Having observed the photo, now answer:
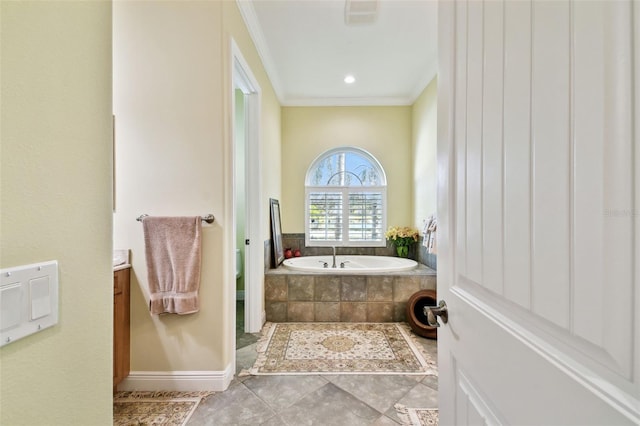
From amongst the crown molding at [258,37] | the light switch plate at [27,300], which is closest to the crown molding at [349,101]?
the crown molding at [258,37]

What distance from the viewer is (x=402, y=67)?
3.17m

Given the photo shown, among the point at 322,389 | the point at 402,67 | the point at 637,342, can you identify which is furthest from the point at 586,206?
the point at 402,67

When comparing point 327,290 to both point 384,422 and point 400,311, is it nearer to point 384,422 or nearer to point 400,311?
point 400,311

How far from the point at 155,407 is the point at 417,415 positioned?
157 cm

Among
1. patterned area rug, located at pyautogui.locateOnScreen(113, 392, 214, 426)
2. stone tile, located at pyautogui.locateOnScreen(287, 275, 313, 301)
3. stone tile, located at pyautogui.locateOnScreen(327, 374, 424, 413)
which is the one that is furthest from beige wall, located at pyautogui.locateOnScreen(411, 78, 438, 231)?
patterned area rug, located at pyautogui.locateOnScreen(113, 392, 214, 426)

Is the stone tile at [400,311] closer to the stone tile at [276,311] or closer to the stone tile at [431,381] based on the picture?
the stone tile at [431,381]

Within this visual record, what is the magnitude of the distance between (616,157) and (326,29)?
2688 mm

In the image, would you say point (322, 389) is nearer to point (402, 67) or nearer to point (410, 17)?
point (410, 17)

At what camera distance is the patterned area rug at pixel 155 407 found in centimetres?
160

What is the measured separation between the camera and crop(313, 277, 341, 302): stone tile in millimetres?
2965

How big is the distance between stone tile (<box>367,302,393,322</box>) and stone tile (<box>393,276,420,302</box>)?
0.40 feet

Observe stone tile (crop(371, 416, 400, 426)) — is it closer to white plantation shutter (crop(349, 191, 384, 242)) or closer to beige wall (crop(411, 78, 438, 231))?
beige wall (crop(411, 78, 438, 231))

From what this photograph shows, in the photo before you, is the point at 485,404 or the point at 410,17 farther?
the point at 410,17

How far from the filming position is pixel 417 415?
1.63 meters
